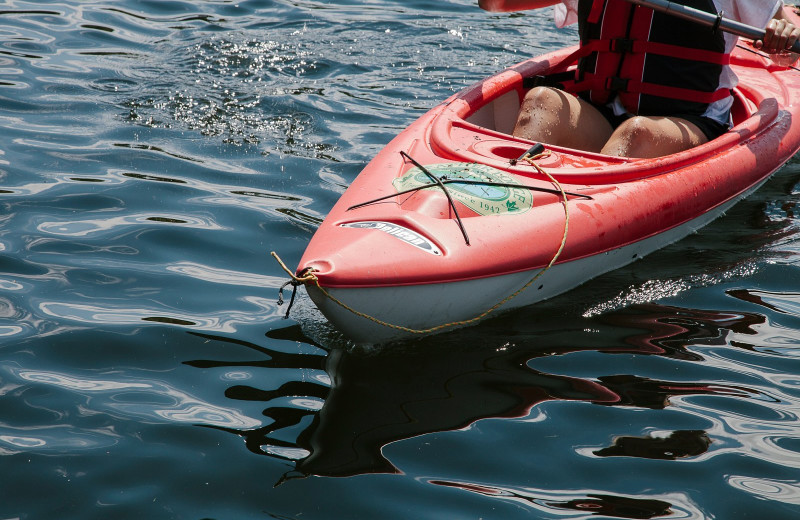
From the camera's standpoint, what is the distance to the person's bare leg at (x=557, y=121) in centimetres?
377

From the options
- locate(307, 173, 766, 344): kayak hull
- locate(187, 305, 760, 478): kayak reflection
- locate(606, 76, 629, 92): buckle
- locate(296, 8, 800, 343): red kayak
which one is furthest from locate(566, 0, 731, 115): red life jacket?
locate(187, 305, 760, 478): kayak reflection

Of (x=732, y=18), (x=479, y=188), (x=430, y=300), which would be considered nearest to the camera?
(x=430, y=300)

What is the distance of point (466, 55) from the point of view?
258 inches

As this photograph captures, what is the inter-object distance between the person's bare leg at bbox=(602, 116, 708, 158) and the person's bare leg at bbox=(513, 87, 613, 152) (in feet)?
0.49

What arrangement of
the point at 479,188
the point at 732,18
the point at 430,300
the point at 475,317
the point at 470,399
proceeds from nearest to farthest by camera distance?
the point at 470,399, the point at 430,300, the point at 475,317, the point at 479,188, the point at 732,18

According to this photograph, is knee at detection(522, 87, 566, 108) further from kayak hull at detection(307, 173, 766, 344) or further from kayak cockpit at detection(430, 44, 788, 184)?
kayak hull at detection(307, 173, 766, 344)

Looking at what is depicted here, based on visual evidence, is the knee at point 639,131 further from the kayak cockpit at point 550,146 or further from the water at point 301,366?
the water at point 301,366

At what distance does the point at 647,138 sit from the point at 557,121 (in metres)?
0.39

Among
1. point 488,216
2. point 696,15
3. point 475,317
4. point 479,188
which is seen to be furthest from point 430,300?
point 696,15

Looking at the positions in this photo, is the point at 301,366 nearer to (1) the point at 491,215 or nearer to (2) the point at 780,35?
(1) the point at 491,215

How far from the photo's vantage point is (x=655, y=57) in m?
3.78

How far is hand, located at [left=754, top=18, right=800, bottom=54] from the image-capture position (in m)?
3.81

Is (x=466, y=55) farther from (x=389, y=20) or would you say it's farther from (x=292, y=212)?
(x=292, y=212)

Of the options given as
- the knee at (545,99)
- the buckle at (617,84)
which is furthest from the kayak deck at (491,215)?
the buckle at (617,84)
